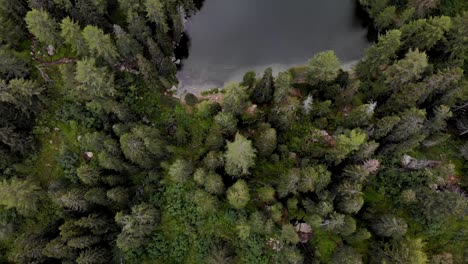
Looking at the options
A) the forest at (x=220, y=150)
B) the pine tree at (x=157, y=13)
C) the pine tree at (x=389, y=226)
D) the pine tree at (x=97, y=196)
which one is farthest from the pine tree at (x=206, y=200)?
the pine tree at (x=157, y=13)

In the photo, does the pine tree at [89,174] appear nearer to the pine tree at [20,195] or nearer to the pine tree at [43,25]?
the pine tree at [20,195]

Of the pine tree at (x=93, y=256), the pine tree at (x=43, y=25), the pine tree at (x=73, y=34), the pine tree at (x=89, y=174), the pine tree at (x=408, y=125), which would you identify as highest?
the pine tree at (x=43, y=25)

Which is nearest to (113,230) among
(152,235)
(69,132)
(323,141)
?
(152,235)

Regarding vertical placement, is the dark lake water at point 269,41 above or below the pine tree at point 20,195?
above

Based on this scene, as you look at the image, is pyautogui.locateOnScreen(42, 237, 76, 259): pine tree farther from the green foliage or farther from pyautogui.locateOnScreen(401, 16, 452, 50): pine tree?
pyautogui.locateOnScreen(401, 16, 452, 50): pine tree

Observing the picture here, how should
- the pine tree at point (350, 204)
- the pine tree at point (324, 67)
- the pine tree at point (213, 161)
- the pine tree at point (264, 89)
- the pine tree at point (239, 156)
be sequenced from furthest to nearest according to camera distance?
the pine tree at point (264, 89)
the pine tree at point (324, 67)
the pine tree at point (213, 161)
the pine tree at point (350, 204)
the pine tree at point (239, 156)

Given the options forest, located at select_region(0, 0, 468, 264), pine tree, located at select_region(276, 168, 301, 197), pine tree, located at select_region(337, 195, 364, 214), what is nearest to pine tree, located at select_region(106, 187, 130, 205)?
forest, located at select_region(0, 0, 468, 264)

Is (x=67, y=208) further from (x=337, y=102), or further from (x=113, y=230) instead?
(x=337, y=102)
